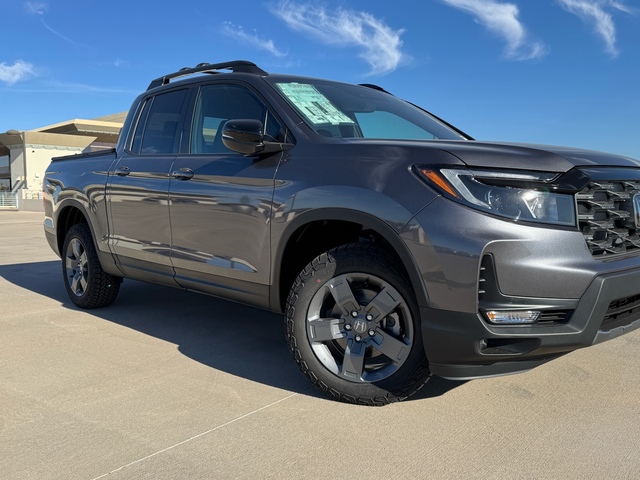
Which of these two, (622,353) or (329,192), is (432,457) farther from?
(622,353)

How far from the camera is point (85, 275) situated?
5141mm

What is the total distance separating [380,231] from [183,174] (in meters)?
1.67

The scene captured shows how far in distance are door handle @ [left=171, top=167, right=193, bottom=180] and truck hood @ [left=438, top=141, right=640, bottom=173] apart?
1.78 metres

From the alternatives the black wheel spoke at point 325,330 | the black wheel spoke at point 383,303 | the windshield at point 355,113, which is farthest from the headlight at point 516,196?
the windshield at point 355,113

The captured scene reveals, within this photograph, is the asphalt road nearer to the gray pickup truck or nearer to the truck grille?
the gray pickup truck

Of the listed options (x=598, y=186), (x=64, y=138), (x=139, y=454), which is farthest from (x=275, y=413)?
(x=64, y=138)

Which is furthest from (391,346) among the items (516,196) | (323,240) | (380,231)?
(516,196)

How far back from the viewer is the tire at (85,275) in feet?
16.4

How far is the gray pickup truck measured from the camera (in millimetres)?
2508

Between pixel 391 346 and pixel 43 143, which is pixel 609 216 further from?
pixel 43 143

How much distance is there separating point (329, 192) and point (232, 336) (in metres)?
1.78

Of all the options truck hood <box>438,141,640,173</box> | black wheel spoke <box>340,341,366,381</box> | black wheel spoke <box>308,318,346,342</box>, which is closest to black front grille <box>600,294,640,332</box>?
truck hood <box>438,141,640,173</box>

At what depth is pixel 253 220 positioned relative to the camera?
11.1ft

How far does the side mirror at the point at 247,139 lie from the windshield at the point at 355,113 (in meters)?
0.28
